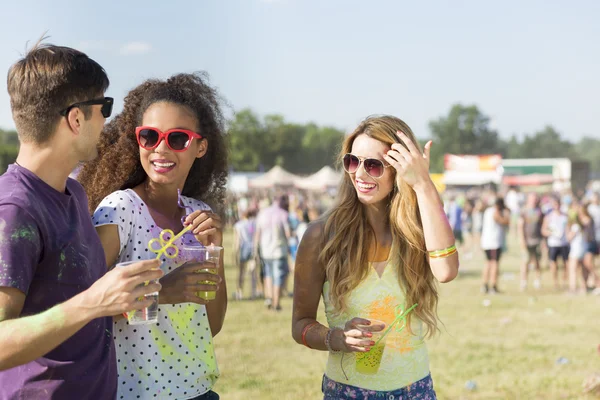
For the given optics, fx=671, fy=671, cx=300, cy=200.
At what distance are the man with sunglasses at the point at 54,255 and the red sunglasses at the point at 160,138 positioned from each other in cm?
47

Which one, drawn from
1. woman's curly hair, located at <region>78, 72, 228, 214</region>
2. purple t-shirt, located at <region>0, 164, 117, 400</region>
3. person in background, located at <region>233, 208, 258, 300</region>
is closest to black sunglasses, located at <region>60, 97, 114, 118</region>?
purple t-shirt, located at <region>0, 164, 117, 400</region>

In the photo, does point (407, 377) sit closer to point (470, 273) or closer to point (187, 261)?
point (187, 261)

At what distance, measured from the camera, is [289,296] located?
1268cm

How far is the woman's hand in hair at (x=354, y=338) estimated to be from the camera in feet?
7.99

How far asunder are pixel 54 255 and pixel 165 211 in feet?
2.41

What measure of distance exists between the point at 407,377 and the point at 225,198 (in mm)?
1050

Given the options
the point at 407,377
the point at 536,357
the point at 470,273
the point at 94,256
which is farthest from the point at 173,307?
the point at 470,273

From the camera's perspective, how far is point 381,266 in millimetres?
2699

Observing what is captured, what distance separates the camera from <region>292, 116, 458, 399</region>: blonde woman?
2.55 metres

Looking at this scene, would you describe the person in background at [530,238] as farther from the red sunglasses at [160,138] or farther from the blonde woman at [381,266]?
the red sunglasses at [160,138]

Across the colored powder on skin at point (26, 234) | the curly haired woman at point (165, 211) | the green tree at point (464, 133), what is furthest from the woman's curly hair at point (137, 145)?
the green tree at point (464, 133)

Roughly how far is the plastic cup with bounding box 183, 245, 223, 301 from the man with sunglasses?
36 centimetres

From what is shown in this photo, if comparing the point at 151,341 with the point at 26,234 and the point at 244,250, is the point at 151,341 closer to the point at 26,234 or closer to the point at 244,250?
the point at 26,234

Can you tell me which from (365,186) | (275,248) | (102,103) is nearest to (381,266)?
(365,186)
